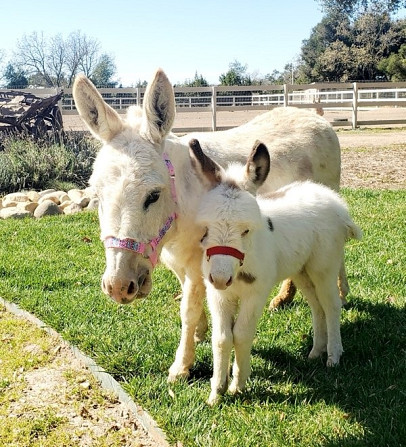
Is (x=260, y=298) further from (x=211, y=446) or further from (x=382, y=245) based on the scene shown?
(x=382, y=245)

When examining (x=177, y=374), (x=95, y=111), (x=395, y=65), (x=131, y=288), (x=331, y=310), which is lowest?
(x=177, y=374)

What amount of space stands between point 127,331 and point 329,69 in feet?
183

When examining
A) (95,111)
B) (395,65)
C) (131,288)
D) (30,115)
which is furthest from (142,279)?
(395,65)

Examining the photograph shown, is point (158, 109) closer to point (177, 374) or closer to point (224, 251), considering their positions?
point (224, 251)

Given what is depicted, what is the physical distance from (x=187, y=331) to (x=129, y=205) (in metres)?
1.31

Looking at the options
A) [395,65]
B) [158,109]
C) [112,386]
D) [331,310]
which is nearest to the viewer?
[158,109]

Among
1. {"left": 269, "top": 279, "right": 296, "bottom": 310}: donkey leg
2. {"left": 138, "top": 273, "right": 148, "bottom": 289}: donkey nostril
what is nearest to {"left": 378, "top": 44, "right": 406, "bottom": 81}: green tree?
{"left": 269, "top": 279, "right": 296, "bottom": 310}: donkey leg

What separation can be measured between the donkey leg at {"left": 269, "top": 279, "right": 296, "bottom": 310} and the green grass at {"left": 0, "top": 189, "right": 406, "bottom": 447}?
5.3 inches

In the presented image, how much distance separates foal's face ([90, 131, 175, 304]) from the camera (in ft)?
8.93

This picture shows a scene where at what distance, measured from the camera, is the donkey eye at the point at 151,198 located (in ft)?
Answer: 9.36

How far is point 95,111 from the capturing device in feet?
10.3

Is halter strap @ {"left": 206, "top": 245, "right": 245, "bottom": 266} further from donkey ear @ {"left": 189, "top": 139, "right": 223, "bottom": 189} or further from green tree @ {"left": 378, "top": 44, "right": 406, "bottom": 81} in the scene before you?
green tree @ {"left": 378, "top": 44, "right": 406, "bottom": 81}

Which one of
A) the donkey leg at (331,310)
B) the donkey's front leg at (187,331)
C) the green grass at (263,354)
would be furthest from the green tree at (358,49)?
the donkey's front leg at (187,331)

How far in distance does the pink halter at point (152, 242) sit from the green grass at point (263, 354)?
3.32ft
